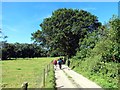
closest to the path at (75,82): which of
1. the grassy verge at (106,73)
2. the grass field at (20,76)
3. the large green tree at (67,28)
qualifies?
the grassy verge at (106,73)

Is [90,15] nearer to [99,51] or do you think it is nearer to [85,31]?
[85,31]

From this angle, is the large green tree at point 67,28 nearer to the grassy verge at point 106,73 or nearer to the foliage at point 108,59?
the foliage at point 108,59

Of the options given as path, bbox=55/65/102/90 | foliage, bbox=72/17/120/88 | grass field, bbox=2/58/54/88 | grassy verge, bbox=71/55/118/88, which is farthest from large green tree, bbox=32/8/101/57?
path, bbox=55/65/102/90

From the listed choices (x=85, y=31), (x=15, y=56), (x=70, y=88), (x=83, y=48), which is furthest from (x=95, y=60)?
(x=15, y=56)

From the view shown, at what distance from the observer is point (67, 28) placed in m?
48.6

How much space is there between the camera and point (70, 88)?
16.8 m

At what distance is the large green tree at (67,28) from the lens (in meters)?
49.0

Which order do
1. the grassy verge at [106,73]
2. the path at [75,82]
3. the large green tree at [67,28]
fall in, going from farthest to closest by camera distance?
1. the large green tree at [67,28]
2. the path at [75,82]
3. the grassy verge at [106,73]

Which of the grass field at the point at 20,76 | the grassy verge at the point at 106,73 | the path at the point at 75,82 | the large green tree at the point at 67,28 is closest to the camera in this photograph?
the grassy verge at the point at 106,73

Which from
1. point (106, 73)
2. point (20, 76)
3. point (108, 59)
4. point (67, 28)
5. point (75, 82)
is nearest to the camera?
point (75, 82)

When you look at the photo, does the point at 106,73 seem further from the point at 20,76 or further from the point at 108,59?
the point at 20,76

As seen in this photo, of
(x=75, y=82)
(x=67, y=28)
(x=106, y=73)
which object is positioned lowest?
(x=75, y=82)

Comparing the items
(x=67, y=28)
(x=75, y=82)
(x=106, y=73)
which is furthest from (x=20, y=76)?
(x=67, y=28)

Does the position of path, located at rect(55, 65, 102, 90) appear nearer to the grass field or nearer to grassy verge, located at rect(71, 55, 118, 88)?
grassy verge, located at rect(71, 55, 118, 88)
